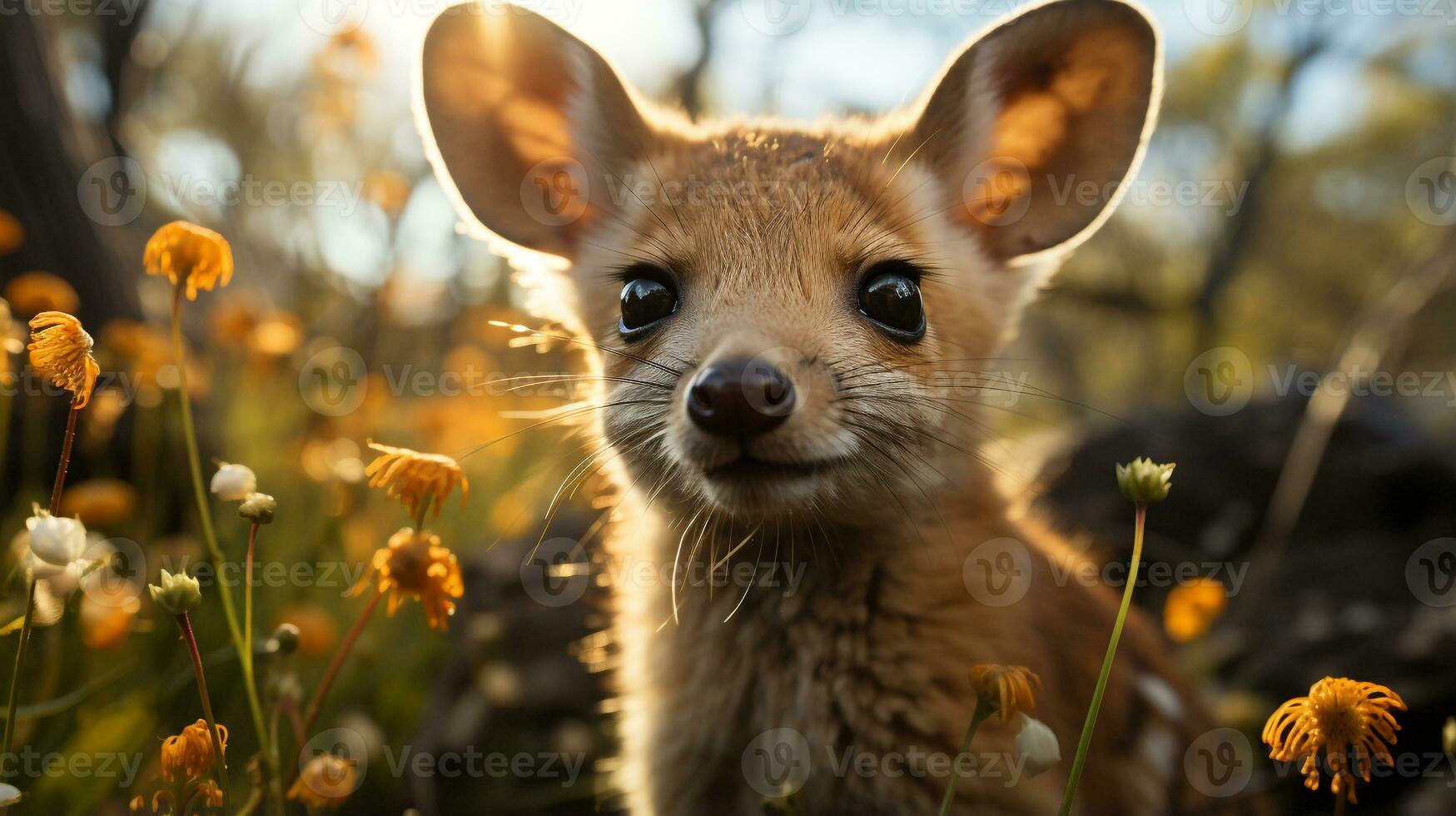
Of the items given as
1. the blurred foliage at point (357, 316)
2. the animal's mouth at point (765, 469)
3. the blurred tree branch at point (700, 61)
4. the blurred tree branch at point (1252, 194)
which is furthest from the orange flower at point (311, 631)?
the blurred tree branch at point (1252, 194)

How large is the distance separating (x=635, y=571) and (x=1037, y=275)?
5.65ft

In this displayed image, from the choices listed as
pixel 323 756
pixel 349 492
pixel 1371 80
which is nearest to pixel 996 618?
pixel 323 756

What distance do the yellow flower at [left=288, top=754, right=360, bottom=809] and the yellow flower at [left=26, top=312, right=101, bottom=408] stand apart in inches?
35.3

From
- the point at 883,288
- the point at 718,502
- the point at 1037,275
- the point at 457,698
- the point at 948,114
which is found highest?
the point at 948,114

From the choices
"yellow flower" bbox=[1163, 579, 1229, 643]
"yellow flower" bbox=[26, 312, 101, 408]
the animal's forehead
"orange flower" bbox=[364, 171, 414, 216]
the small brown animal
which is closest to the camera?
"yellow flower" bbox=[26, 312, 101, 408]

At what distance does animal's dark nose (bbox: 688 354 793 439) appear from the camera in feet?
6.61

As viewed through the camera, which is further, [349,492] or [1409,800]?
[1409,800]

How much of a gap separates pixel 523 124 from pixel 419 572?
168cm

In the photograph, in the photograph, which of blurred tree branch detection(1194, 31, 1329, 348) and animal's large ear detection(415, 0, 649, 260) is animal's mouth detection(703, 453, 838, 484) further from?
blurred tree branch detection(1194, 31, 1329, 348)

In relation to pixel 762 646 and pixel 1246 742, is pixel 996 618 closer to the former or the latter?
pixel 762 646

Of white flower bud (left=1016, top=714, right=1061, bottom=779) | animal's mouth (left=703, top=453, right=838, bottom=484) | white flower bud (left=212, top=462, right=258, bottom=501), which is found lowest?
white flower bud (left=1016, top=714, right=1061, bottom=779)

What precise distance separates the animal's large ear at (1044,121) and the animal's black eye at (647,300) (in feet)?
3.17

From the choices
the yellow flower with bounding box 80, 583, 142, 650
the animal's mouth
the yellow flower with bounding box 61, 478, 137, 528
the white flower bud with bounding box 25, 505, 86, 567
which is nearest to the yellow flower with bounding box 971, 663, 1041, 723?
the animal's mouth

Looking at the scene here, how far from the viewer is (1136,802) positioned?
8.86 feet
